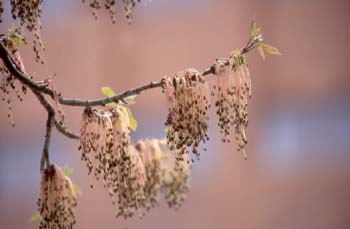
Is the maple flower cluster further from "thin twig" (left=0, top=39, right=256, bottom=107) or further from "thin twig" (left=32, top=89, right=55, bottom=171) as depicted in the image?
"thin twig" (left=32, top=89, right=55, bottom=171)

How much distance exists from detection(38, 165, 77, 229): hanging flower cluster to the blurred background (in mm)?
927

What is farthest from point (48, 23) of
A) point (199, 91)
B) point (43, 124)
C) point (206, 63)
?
point (199, 91)

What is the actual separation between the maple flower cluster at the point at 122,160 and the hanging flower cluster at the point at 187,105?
0.48 ft

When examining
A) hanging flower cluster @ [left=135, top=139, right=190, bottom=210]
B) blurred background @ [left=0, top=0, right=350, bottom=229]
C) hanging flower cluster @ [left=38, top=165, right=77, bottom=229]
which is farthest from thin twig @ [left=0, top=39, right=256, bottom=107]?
blurred background @ [left=0, top=0, right=350, bottom=229]

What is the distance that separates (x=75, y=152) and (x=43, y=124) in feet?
0.63

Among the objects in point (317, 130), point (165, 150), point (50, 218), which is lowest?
point (50, 218)

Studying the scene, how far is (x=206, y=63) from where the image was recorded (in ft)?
7.60

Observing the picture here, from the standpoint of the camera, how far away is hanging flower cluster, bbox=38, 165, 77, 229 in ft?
3.96

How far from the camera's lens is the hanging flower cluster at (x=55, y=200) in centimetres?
121

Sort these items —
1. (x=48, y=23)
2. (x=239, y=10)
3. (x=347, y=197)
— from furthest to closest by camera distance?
(x=347, y=197) → (x=239, y=10) → (x=48, y=23)

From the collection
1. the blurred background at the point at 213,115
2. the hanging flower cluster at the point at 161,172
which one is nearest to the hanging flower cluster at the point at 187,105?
the hanging flower cluster at the point at 161,172

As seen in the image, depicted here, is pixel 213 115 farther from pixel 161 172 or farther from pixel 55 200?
pixel 55 200

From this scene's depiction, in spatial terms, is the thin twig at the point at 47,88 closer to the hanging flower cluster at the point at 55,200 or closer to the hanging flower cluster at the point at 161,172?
the hanging flower cluster at the point at 55,200

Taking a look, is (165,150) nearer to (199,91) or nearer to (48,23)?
(199,91)
